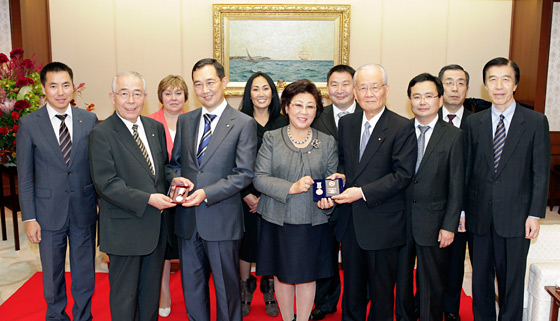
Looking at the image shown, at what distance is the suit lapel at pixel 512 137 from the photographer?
2799 mm

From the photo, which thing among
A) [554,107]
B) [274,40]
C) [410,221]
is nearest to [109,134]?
[410,221]

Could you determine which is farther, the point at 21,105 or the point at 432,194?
the point at 21,105

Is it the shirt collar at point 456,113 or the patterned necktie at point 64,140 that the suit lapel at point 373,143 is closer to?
the shirt collar at point 456,113

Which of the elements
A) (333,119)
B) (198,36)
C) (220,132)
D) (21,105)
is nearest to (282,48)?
(198,36)

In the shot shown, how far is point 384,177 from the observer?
272cm

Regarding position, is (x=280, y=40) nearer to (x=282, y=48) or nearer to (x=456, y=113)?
(x=282, y=48)

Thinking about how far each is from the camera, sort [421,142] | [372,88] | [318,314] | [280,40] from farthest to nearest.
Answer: [280,40]
[318,314]
[421,142]
[372,88]

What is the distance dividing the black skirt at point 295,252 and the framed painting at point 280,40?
4278mm

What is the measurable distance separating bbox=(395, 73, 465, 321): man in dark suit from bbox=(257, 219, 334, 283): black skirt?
56 cm

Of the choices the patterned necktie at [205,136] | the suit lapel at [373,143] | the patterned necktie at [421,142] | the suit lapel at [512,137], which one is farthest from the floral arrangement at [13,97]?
the suit lapel at [512,137]

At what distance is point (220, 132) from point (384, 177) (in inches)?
41.5

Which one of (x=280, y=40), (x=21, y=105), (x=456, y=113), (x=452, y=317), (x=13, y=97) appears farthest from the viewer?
(x=280, y=40)

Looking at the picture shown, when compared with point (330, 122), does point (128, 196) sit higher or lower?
lower

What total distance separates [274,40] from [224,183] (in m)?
4.66
